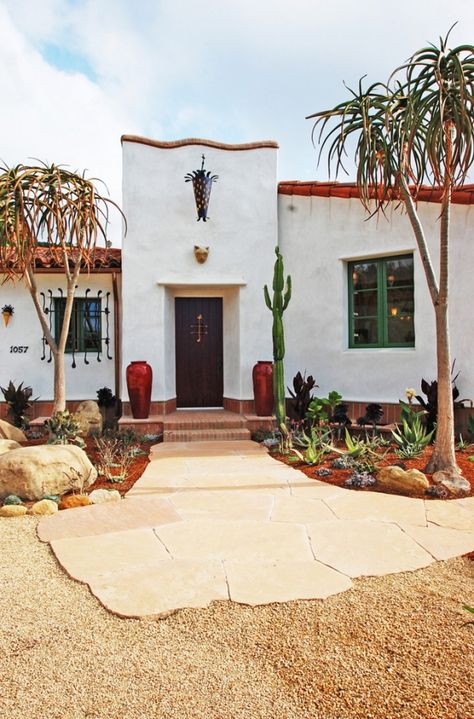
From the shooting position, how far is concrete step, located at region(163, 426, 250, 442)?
7996 mm

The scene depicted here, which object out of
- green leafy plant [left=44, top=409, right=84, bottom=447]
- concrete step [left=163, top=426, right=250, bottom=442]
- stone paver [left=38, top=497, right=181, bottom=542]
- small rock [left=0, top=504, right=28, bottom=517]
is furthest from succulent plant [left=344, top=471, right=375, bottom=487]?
green leafy plant [left=44, top=409, right=84, bottom=447]

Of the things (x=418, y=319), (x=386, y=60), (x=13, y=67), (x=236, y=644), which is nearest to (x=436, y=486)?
(x=236, y=644)

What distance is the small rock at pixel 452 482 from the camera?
16.1ft

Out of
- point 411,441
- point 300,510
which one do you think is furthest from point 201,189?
point 300,510

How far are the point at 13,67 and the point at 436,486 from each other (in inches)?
340

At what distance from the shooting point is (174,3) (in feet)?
19.9

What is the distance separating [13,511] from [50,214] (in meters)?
4.06

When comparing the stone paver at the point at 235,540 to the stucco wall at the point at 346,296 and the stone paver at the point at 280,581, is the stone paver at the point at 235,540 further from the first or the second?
the stucco wall at the point at 346,296

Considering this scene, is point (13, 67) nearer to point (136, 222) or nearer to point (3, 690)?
point (136, 222)

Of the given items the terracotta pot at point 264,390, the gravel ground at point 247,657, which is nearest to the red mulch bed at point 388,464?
the terracotta pot at point 264,390

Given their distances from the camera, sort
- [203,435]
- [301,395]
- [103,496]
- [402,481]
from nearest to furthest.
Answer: [103,496]
[402,481]
[203,435]
[301,395]

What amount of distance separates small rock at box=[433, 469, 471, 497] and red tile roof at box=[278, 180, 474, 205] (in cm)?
434

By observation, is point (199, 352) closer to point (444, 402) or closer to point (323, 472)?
point (323, 472)

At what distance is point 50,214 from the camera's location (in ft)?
22.1
